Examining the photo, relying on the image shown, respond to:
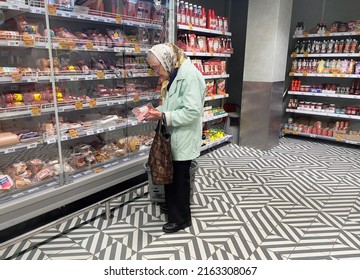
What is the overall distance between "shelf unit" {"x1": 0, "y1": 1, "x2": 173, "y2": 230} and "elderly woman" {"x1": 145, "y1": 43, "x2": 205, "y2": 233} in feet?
3.08

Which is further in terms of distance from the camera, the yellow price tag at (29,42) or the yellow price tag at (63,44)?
the yellow price tag at (63,44)

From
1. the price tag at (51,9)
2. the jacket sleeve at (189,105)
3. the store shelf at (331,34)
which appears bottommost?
the jacket sleeve at (189,105)

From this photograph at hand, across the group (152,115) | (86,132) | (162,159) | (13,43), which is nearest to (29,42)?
(13,43)

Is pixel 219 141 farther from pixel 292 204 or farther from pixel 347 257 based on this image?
pixel 347 257

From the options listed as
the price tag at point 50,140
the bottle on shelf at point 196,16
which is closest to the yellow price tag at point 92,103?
the price tag at point 50,140

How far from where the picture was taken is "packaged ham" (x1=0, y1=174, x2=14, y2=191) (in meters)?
2.50

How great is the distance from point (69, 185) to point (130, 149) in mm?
1043

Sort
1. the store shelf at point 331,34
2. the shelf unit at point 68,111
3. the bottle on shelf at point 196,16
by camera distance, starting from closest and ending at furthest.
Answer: the shelf unit at point 68,111, the bottle on shelf at point 196,16, the store shelf at point 331,34

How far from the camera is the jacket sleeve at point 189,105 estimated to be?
89.6 inches

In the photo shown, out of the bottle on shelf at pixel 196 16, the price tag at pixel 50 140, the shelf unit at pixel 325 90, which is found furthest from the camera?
the shelf unit at pixel 325 90

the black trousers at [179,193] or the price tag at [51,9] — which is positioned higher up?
the price tag at [51,9]

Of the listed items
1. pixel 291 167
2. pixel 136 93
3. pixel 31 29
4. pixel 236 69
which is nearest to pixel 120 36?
pixel 136 93

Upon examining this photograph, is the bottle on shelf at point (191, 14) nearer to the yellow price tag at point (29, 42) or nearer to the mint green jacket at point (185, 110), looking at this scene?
the mint green jacket at point (185, 110)

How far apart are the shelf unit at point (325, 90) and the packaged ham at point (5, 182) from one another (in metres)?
5.43
